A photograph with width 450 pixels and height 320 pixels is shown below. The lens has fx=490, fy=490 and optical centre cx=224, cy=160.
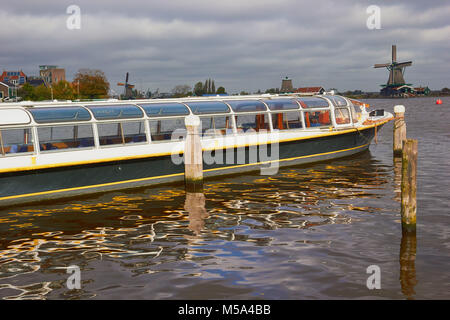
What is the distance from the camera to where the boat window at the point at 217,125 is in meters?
20.2

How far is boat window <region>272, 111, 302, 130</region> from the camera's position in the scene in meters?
22.2

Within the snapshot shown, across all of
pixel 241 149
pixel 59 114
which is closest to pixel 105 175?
pixel 59 114

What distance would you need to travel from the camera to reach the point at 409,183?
445 inches

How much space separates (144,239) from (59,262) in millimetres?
2211

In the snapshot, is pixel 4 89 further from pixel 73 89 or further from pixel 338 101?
pixel 338 101

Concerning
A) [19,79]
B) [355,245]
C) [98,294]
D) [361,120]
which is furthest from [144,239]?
[19,79]

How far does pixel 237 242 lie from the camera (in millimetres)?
11625

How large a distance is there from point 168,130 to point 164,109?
5.46ft

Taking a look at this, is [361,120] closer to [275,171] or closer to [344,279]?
[275,171]

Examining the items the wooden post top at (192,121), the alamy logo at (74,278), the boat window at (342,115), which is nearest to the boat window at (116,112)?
the wooden post top at (192,121)

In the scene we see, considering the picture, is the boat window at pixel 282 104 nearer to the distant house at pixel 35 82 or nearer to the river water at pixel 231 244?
the river water at pixel 231 244

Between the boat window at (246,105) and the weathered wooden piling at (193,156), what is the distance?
151 inches

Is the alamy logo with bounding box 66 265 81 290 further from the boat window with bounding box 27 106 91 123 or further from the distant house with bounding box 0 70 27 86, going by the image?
the distant house with bounding box 0 70 27 86
